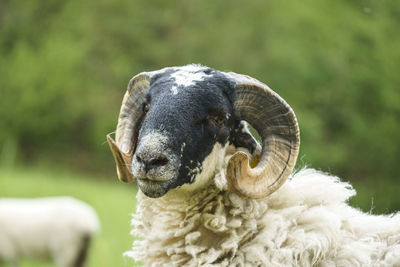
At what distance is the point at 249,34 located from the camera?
25.5m

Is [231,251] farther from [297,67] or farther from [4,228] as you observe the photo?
[297,67]

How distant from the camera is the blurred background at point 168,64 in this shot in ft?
50.6

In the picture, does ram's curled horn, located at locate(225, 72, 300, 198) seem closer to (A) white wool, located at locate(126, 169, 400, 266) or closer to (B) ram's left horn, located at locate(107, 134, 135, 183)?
(A) white wool, located at locate(126, 169, 400, 266)

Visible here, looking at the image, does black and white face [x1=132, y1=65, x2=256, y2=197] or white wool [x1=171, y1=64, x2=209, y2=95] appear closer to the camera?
black and white face [x1=132, y1=65, x2=256, y2=197]

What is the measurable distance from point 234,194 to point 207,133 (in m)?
0.43

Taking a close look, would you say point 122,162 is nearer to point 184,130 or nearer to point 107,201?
point 184,130

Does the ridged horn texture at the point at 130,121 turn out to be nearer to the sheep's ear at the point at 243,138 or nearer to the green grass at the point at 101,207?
the sheep's ear at the point at 243,138

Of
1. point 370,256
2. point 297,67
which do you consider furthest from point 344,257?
point 297,67

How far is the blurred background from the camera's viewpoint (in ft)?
50.6

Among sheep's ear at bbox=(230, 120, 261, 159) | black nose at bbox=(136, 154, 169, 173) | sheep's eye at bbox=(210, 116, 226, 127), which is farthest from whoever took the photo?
sheep's ear at bbox=(230, 120, 261, 159)

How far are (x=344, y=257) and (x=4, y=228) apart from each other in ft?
17.0

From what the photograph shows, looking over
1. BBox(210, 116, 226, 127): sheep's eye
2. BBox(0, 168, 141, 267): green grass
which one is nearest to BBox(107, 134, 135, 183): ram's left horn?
BBox(210, 116, 226, 127): sheep's eye

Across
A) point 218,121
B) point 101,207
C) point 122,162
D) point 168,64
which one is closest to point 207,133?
point 218,121

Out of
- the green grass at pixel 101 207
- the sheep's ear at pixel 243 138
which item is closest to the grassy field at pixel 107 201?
the green grass at pixel 101 207
